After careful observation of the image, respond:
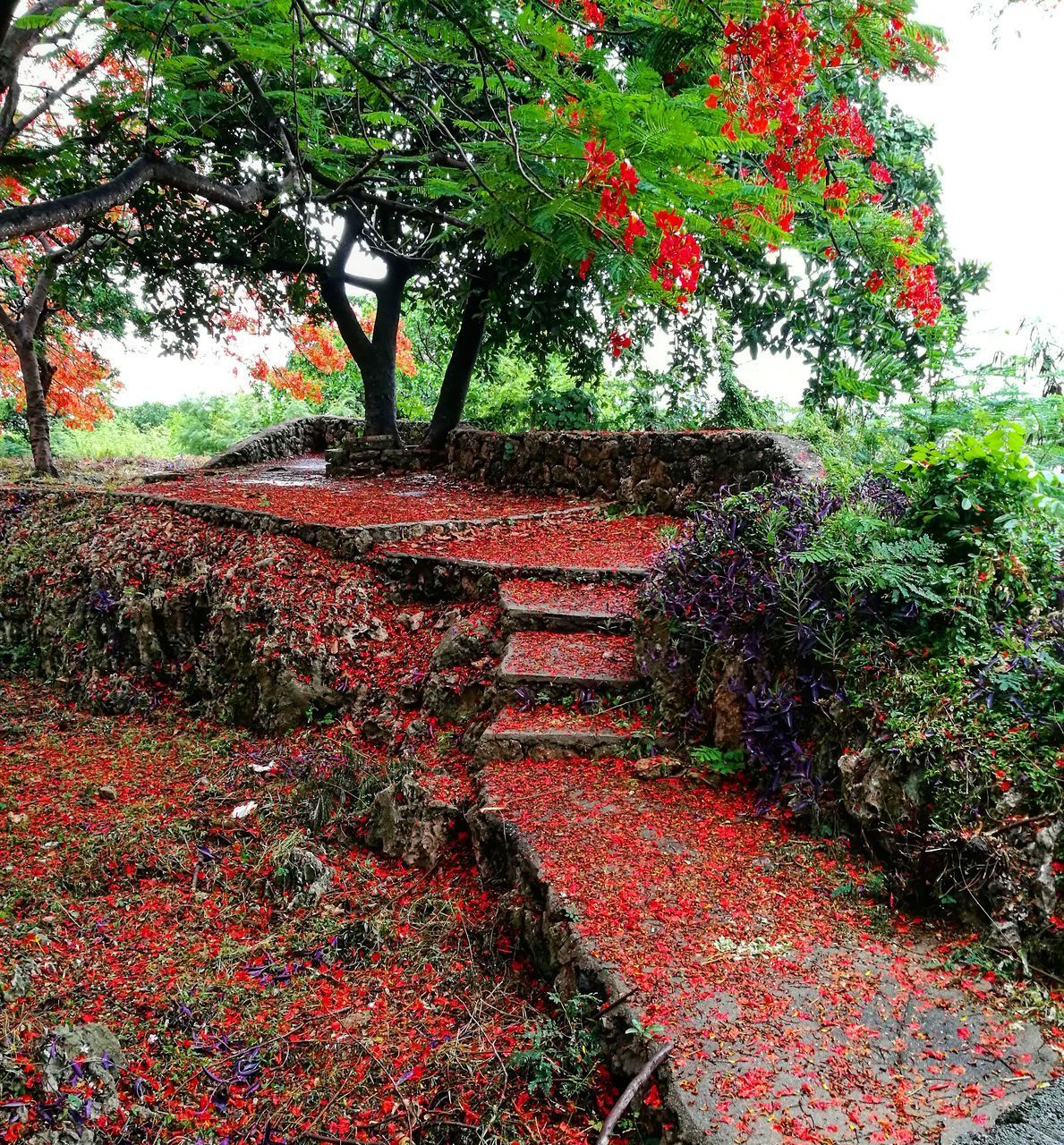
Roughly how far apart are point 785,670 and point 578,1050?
2022mm

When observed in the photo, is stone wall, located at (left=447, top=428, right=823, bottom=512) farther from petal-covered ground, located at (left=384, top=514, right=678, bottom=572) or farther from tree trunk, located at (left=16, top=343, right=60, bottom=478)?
tree trunk, located at (left=16, top=343, right=60, bottom=478)

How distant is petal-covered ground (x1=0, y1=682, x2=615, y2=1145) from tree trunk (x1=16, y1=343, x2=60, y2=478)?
7.68m

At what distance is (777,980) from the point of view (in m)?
2.62

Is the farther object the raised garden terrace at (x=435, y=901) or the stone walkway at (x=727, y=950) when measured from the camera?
the raised garden terrace at (x=435, y=901)

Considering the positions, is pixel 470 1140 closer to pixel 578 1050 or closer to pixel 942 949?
pixel 578 1050

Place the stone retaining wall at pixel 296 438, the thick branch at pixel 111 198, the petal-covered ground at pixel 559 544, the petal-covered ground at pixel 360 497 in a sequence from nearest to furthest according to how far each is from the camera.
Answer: the thick branch at pixel 111 198 → the petal-covered ground at pixel 559 544 → the petal-covered ground at pixel 360 497 → the stone retaining wall at pixel 296 438

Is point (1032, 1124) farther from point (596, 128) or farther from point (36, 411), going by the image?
point (36, 411)

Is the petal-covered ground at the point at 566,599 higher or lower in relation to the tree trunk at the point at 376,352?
lower

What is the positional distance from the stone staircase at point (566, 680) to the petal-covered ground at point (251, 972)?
2.71 feet

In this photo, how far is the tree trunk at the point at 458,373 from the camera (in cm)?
1116

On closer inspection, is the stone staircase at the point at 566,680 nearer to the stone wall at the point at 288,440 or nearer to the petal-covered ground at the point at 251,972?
the petal-covered ground at the point at 251,972

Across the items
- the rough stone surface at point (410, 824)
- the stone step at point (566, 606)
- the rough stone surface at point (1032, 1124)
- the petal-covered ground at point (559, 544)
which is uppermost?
the petal-covered ground at point (559, 544)

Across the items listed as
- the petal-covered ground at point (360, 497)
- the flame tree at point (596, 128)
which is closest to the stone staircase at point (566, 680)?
the flame tree at point (596, 128)

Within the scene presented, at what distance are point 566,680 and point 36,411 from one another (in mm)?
10588
